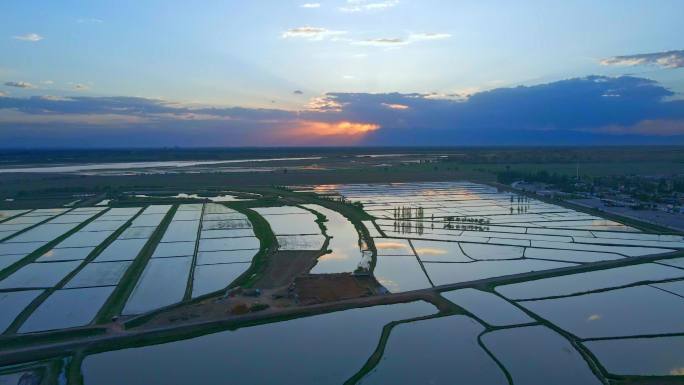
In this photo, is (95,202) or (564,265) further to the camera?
(95,202)

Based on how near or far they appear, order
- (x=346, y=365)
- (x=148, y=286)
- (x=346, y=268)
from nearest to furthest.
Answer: (x=346, y=365) → (x=148, y=286) → (x=346, y=268)

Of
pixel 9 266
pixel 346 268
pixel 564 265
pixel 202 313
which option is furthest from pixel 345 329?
pixel 9 266

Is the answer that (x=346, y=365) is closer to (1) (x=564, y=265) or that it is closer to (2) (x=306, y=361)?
(2) (x=306, y=361)

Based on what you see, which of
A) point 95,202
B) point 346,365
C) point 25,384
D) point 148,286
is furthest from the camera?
point 95,202

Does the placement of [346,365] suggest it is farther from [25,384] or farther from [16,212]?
[16,212]

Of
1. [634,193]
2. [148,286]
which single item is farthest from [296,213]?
[634,193]

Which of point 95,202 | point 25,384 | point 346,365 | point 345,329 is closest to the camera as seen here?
point 25,384
